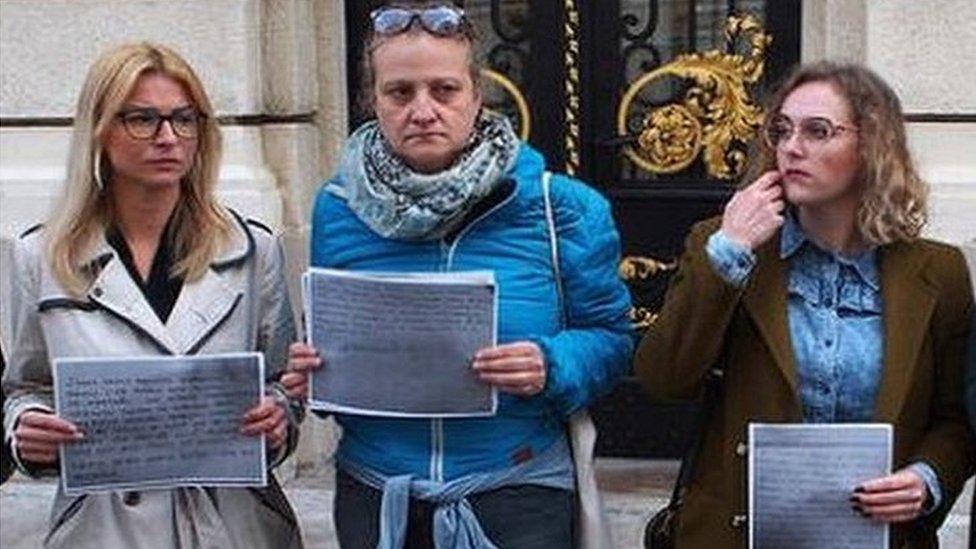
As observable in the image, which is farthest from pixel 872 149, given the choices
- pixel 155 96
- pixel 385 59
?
pixel 155 96

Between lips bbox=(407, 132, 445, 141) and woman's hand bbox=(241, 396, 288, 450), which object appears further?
woman's hand bbox=(241, 396, 288, 450)

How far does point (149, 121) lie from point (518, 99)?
347 centimetres

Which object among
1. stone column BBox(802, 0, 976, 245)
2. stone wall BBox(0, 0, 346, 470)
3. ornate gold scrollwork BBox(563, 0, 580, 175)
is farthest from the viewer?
ornate gold scrollwork BBox(563, 0, 580, 175)

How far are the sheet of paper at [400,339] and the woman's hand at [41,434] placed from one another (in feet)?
1.40

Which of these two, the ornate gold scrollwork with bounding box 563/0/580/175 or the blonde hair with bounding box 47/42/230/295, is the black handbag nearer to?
the blonde hair with bounding box 47/42/230/295

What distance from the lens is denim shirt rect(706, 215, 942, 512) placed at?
278 cm

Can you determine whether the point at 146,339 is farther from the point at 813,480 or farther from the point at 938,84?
the point at 938,84

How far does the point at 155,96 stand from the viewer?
286cm

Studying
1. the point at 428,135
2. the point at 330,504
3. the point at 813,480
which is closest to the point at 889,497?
the point at 813,480

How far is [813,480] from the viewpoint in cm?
276

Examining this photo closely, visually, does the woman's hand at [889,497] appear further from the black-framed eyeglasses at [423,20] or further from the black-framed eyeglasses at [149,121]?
the black-framed eyeglasses at [149,121]

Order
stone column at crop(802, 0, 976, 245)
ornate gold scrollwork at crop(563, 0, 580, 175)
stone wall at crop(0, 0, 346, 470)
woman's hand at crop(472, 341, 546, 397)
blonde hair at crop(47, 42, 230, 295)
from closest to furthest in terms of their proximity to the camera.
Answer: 1. woman's hand at crop(472, 341, 546, 397)
2. blonde hair at crop(47, 42, 230, 295)
3. stone column at crop(802, 0, 976, 245)
4. stone wall at crop(0, 0, 346, 470)
5. ornate gold scrollwork at crop(563, 0, 580, 175)

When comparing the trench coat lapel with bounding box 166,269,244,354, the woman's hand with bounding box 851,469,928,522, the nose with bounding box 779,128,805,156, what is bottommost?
the woman's hand with bounding box 851,469,928,522

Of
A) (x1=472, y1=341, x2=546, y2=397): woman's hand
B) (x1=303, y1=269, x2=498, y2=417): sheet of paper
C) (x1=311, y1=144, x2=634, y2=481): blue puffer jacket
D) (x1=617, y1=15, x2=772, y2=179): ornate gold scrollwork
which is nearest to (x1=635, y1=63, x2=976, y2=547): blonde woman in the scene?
(x1=311, y1=144, x2=634, y2=481): blue puffer jacket
